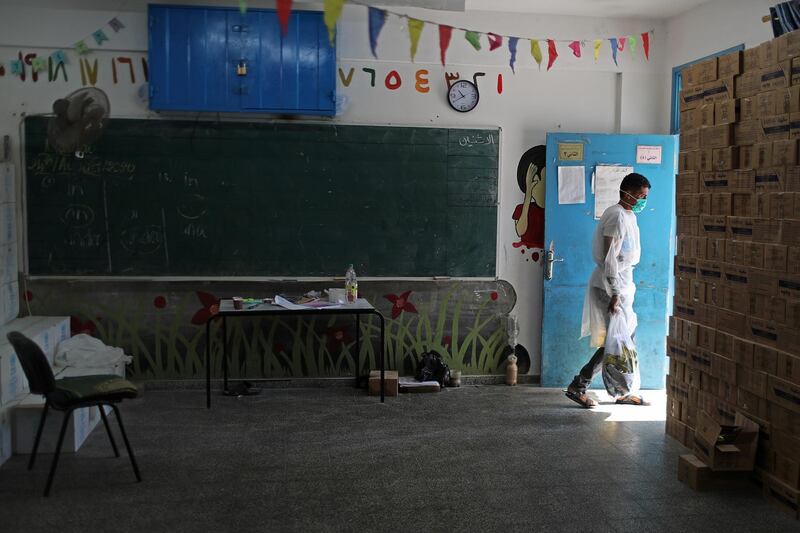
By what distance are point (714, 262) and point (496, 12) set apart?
2.78 metres

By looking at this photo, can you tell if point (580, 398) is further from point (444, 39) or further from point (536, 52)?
point (444, 39)

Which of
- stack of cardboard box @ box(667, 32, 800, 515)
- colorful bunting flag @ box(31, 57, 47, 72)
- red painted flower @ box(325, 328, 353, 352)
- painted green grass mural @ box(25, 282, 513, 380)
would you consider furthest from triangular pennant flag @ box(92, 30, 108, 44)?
stack of cardboard box @ box(667, 32, 800, 515)

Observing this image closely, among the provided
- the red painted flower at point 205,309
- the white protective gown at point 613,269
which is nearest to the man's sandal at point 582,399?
the white protective gown at point 613,269

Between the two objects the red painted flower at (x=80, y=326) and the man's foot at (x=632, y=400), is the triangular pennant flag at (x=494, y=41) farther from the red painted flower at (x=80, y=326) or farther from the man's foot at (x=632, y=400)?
the red painted flower at (x=80, y=326)

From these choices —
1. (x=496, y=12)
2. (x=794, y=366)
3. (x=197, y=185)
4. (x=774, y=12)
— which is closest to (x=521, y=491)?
(x=794, y=366)

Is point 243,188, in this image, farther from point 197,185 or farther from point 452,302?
point 452,302

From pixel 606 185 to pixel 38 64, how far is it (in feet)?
14.1

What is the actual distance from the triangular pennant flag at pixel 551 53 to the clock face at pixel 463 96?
62 centimetres

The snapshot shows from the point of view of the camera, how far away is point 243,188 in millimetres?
5816

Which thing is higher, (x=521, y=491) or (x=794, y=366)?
(x=794, y=366)

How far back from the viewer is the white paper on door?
5965mm

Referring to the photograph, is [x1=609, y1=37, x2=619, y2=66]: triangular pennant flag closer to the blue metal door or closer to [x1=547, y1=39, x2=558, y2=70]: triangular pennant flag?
[x1=547, y1=39, x2=558, y2=70]: triangular pennant flag

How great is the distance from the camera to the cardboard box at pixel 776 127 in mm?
3704

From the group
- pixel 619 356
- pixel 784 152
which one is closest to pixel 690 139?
pixel 784 152
